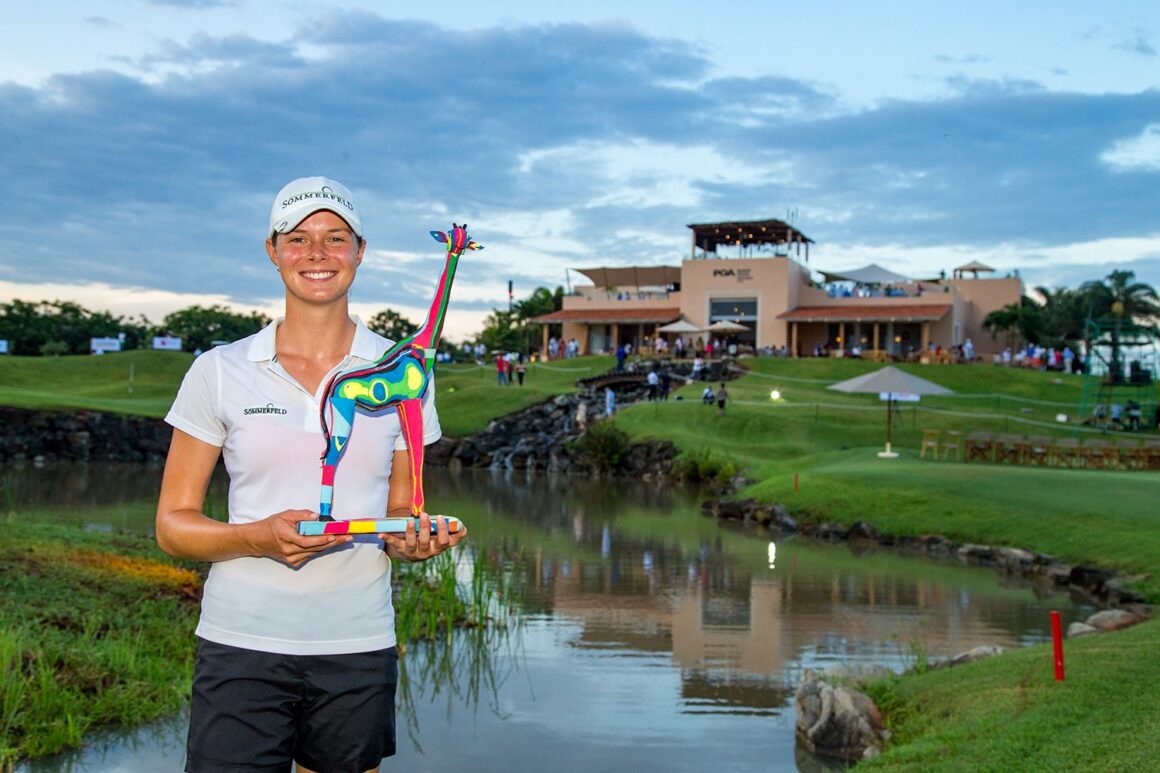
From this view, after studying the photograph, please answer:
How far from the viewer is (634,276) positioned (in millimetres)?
74375

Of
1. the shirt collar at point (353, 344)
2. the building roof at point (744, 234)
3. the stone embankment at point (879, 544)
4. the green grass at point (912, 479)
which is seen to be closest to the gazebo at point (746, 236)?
the building roof at point (744, 234)

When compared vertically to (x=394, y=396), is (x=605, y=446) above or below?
below

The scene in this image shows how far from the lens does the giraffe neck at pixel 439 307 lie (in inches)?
128

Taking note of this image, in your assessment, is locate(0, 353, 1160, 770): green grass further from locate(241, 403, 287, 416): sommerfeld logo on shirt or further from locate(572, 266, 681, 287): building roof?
locate(572, 266, 681, 287): building roof

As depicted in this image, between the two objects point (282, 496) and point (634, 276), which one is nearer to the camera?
point (282, 496)

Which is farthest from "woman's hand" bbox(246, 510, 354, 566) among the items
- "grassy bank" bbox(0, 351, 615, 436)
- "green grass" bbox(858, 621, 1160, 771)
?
"grassy bank" bbox(0, 351, 615, 436)

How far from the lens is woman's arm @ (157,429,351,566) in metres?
2.86

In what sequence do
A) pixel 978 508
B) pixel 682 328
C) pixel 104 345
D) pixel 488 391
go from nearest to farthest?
pixel 978 508 < pixel 488 391 < pixel 682 328 < pixel 104 345

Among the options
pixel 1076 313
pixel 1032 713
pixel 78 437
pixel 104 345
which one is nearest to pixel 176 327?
pixel 104 345

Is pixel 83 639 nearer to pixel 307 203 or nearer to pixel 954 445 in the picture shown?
pixel 307 203

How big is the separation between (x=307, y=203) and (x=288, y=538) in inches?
39.3

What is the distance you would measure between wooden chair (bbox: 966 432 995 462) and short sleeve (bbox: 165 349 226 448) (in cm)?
2713

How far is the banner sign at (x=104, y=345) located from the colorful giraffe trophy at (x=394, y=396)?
65785 millimetres

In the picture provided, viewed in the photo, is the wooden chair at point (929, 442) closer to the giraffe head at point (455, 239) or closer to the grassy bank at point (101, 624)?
the grassy bank at point (101, 624)
